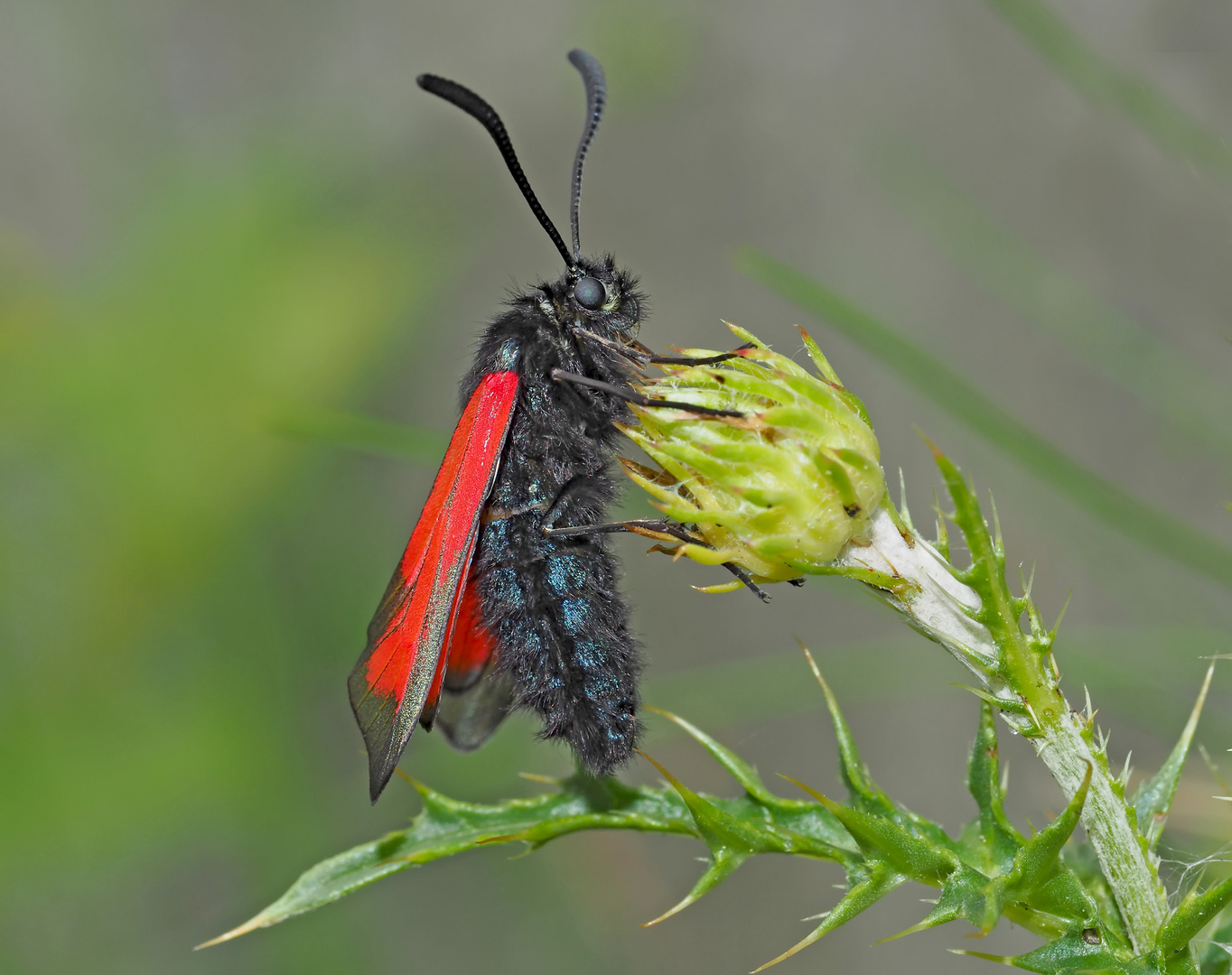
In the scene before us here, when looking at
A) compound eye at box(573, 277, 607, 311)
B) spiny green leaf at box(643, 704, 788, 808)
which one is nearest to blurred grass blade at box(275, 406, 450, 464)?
compound eye at box(573, 277, 607, 311)

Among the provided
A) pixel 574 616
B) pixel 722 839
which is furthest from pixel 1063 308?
pixel 722 839

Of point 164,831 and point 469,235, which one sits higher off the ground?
point 469,235

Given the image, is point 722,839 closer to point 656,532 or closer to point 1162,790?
point 656,532

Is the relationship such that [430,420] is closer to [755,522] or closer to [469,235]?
[469,235]

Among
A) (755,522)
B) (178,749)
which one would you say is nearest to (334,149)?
(178,749)

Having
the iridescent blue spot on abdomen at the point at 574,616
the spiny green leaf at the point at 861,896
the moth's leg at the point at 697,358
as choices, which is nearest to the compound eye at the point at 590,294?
the moth's leg at the point at 697,358

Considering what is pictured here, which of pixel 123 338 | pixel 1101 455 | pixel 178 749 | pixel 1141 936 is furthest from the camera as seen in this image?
pixel 123 338

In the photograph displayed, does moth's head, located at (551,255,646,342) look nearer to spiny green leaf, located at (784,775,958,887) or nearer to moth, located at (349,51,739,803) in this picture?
moth, located at (349,51,739,803)
